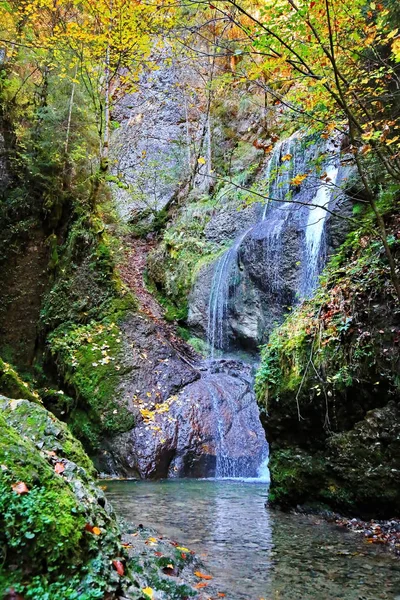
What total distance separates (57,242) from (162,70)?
16.7 metres

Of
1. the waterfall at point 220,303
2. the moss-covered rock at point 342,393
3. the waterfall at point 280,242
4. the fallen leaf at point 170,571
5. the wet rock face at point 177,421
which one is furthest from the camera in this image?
the waterfall at point 220,303

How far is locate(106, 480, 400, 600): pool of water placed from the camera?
10.7 feet

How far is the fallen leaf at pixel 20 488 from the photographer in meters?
1.79

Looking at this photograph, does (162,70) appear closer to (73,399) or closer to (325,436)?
(73,399)

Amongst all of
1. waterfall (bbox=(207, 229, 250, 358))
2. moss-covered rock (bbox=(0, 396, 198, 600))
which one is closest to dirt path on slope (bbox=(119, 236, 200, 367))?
waterfall (bbox=(207, 229, 250, 358))

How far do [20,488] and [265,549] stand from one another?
3214 millimetres

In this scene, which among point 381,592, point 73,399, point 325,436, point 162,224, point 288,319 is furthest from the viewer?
point 162,224

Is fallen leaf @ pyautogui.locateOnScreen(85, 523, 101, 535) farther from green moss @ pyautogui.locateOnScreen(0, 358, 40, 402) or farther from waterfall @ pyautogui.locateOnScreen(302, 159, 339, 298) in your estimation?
waterfall @ pyautogui.locateOnScreen(302, 159, 339, 298)

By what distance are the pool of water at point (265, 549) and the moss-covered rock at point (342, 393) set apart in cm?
54

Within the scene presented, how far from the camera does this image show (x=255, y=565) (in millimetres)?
3727

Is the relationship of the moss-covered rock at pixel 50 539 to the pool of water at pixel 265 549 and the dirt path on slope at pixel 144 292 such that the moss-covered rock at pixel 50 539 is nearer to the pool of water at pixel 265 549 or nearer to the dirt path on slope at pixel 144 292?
the pool of water at pixel 265 549

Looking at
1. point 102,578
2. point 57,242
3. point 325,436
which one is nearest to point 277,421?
point 325,436

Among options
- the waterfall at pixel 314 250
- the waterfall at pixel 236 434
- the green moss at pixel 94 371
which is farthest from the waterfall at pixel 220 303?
the green moss at pixel 94 371

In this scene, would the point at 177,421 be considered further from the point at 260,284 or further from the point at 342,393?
the point at 260,284
